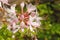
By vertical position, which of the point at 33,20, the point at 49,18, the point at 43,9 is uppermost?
the point at 33,20

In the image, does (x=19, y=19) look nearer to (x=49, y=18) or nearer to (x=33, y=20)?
(x=33, y=20)

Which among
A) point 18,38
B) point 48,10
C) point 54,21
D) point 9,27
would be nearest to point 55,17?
point 54,21

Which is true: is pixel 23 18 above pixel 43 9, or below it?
above

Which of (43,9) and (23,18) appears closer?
(23,18)

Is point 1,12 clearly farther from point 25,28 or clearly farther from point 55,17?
point 55,17

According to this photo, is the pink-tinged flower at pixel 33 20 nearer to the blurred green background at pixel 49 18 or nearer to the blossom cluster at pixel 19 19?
the blossom cluster at pixel 19 19

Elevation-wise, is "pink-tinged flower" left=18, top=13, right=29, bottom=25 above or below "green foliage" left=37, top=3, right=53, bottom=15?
above

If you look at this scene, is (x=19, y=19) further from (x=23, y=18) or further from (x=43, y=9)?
(x=43, y=9)

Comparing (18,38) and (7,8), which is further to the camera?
(18,38)

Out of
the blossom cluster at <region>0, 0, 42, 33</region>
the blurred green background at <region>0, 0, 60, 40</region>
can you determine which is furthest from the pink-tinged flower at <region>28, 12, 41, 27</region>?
the blurred green background at <region>0, 0, 60, 40</region>

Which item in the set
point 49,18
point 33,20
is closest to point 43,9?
point 49,18

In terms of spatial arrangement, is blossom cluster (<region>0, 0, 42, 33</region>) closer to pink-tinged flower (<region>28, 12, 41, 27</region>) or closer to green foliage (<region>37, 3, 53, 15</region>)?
pink-tinged flower (<region>28, 12, 41, 27</region>)
